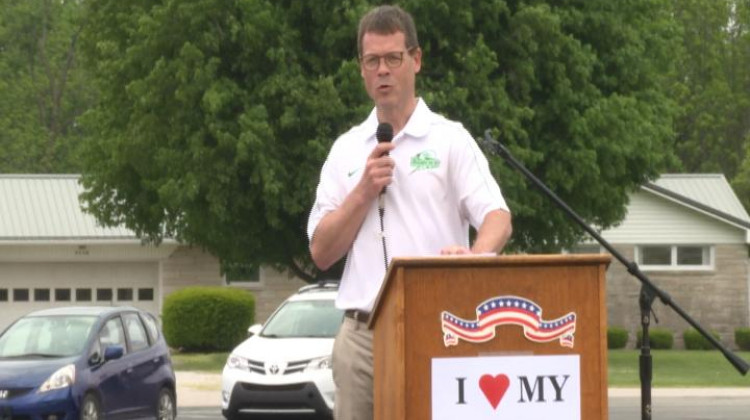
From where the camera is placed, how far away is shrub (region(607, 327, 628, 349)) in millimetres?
49031

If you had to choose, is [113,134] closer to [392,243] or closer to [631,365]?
[631,365]

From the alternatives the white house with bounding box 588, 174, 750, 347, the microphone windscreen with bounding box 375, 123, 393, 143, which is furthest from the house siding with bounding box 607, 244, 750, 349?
the microphone windscreen with bounding box 375, 123, 393, 143

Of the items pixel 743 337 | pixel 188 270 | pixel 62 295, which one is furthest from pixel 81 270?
pixel 743 337

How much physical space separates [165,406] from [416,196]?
16.0m

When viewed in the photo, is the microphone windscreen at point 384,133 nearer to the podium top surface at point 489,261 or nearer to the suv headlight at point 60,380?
the podium top surface at point 489,261

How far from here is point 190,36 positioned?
3175cm

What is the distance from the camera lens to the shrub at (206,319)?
1661 inches

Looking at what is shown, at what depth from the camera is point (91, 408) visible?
741 inches

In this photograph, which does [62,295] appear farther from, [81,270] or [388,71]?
[388,71]

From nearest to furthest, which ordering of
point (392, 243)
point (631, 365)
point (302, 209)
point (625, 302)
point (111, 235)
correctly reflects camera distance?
point (392, 243) → point (302, 209) → point (631, 365) → point (111, 235) → point (625, 302)

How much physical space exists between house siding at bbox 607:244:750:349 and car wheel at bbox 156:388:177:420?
31.8 m

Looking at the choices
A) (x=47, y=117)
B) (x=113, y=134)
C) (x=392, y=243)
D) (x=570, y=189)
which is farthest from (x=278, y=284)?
(x=392, y=243)

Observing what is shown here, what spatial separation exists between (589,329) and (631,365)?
118 ft

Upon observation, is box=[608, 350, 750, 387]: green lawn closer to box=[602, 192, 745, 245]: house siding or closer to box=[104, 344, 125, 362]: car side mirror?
box=[602, 192, 745, 245]: house siding
